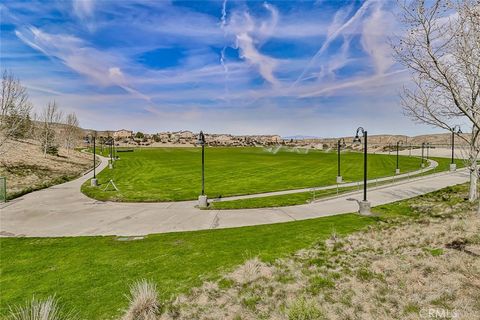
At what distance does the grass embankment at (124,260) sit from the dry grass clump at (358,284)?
37.9 inches

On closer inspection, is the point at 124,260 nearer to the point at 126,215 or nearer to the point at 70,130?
the point at 126,215

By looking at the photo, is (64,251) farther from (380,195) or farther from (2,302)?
(380,195)

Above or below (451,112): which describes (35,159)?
below

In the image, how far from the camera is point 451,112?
619 inches

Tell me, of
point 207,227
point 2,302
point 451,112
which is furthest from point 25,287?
point 451,112

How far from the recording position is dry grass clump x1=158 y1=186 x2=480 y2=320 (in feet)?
22.4

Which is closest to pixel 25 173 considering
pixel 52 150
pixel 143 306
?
pixel 52 150

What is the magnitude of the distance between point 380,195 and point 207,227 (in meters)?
16.4

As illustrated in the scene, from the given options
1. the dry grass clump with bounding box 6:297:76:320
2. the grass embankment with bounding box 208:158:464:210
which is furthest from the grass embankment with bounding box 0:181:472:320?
the grass embankment with bounding box 208:158:464:210

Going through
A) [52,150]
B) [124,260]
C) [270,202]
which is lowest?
[124,260]

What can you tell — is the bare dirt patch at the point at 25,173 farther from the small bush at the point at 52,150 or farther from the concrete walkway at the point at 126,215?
the small bush at the point at 52,150

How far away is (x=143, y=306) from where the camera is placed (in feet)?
24.1

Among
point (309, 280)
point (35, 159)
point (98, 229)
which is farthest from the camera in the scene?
point (35, 159)

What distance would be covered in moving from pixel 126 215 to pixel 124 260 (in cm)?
815
